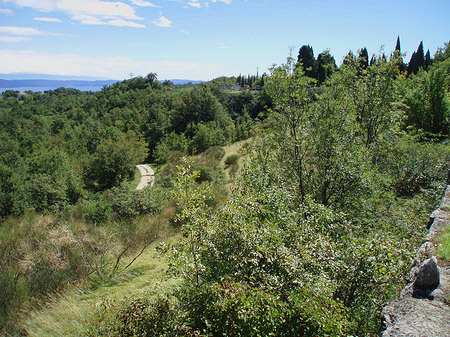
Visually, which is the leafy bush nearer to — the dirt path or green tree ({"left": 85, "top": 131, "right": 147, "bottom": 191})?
the dirt path

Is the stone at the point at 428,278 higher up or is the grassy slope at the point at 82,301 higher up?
the stone at the point at 428,278

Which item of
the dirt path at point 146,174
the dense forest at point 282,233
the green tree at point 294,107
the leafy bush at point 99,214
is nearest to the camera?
the dense forest at point 282,233

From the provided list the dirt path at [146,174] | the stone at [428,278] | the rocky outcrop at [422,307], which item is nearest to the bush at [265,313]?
the rocky outcrop at [422,307]

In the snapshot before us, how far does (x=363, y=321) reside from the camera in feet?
13.2

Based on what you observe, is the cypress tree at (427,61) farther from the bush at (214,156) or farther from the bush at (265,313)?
the bush at (265,313)

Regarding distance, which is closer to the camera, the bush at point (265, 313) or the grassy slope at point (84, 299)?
the bush at point (265, 313)

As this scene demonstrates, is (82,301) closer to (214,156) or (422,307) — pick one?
(422,307)

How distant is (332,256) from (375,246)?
69 centimetres

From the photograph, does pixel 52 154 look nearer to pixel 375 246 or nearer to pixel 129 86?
pixel 375 246

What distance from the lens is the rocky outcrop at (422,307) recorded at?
349 centimetres

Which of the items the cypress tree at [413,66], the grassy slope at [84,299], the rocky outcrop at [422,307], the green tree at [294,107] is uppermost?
the cypress tree at [413,66]

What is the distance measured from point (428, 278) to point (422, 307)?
49 centimetres

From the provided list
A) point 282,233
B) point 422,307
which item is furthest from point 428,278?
point 282,233

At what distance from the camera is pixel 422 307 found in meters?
3.86
